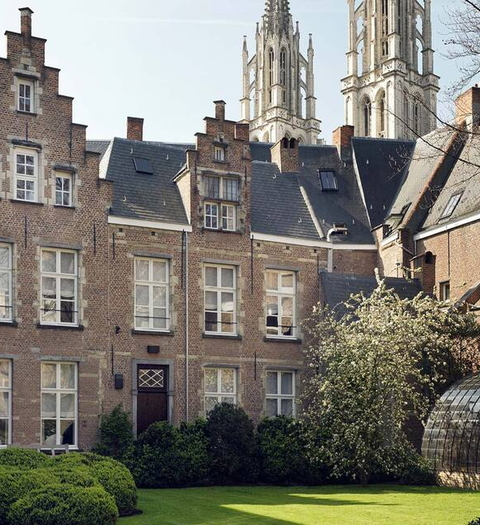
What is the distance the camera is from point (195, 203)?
33.3 m

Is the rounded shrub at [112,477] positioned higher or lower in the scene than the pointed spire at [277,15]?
lower

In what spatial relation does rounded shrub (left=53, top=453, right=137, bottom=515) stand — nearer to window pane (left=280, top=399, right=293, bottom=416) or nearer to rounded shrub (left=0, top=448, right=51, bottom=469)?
rounded shrub (left=0, top=448, right=51, bottom=469)

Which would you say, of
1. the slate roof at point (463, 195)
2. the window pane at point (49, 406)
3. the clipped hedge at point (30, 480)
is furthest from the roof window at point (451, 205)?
the clipped hedge at point (30, 480)

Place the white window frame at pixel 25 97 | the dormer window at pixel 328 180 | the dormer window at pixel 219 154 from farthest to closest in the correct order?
the dormer window at pixel 328 180
the dormer window at pixel 219 154
the white window frame at pixel 25 97

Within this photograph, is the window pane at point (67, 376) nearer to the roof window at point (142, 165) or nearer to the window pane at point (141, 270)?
the window pane at point (141, 270)

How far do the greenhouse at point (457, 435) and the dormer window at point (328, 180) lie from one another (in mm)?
10263

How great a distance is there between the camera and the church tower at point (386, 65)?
300ft

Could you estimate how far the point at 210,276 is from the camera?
33281mm

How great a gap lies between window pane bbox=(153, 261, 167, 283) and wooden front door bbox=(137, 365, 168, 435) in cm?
252

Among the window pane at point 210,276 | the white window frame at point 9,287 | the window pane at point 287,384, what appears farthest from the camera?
the window pane at point 287,384

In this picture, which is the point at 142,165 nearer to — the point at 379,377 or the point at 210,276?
the point at 210,276

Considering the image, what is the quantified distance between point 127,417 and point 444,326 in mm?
9246

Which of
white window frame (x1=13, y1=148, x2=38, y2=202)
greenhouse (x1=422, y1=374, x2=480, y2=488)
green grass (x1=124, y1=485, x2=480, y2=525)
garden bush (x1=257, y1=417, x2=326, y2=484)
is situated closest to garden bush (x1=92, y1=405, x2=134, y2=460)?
green grass (x1=124, y1=485, x2=480, y2=525)

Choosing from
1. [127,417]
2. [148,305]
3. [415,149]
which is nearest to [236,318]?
[148,305]
